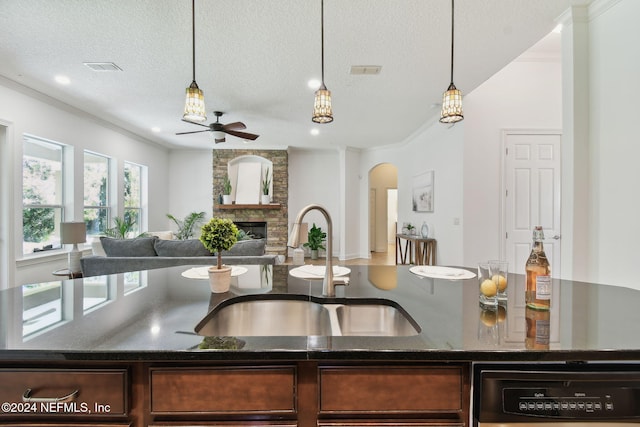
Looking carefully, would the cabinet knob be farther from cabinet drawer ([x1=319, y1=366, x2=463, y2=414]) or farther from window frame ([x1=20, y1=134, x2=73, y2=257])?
window frame ([x1=20, y1=134, x2=73, y2=257])

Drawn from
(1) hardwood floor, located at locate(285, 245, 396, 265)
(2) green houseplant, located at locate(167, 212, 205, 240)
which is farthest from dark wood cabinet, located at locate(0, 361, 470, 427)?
(2) green houseplant, located at locate(167, 212, 205, 240)

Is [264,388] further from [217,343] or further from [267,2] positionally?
[267,2]

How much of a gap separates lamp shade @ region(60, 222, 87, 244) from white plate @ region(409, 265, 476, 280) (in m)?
3.75

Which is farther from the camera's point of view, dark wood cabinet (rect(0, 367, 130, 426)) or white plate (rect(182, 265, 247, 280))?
white plate (rect(182, 265, 247, 280))

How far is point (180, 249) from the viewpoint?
3305mm

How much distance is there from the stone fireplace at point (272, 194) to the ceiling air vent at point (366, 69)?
161 inches

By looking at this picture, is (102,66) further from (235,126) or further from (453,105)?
(453,105)

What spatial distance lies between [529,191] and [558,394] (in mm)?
3879

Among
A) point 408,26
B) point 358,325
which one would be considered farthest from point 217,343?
point 408,26

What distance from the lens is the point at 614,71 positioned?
211 cm

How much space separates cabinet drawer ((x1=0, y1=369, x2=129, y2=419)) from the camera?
76 cm

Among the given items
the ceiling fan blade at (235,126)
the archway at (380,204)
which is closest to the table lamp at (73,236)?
the ceiling fan blade at (235,126)

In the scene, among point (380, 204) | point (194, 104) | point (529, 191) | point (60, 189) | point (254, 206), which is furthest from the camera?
point (380, 204)

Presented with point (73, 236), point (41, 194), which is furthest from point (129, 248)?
point (41, 194)
